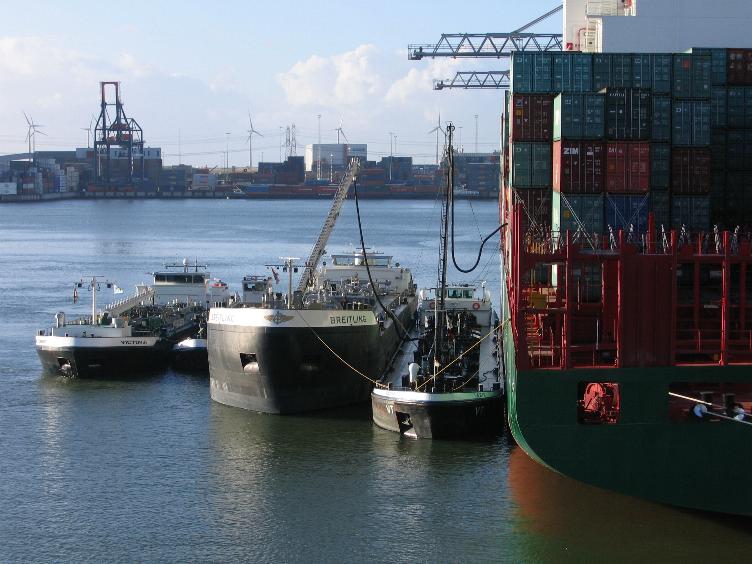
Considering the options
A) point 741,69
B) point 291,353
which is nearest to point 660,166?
point 741,69

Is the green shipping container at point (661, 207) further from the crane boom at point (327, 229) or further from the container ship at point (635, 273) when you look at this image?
the crane boom at point (327, 229)

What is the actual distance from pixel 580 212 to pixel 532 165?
353 centimetres

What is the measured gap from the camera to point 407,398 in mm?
28875

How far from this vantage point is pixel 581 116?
29.7m

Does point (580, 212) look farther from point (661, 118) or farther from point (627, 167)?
point (661, 118)

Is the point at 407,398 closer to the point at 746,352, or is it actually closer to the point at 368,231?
the point at 746,352

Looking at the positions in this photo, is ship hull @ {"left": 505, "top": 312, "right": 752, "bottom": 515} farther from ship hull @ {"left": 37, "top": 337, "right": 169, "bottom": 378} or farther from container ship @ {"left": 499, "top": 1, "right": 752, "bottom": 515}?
ship hull @ {"left": 37, "top": 337, "right": 169, "bottom": 378}

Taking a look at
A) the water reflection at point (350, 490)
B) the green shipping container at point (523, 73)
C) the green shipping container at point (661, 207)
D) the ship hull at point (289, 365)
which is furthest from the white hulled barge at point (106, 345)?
the green shipping container at point (661, 207)

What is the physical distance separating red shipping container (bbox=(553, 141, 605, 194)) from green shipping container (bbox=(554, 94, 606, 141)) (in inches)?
10.9

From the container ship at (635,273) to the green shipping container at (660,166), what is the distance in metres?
0.03

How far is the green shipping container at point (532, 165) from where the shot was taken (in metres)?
32.2

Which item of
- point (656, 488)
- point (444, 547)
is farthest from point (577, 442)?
point (444, 547)

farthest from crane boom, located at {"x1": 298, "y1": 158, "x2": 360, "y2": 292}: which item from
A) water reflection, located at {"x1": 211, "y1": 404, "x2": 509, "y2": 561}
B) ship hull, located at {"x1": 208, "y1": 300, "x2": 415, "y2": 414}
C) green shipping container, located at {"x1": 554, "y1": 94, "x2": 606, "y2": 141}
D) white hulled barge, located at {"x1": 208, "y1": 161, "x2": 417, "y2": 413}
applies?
green shipping container, located at {"x1": 554, "y1": 94, "x2": 606, "y2": 141}

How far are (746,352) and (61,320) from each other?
71.6 feet
